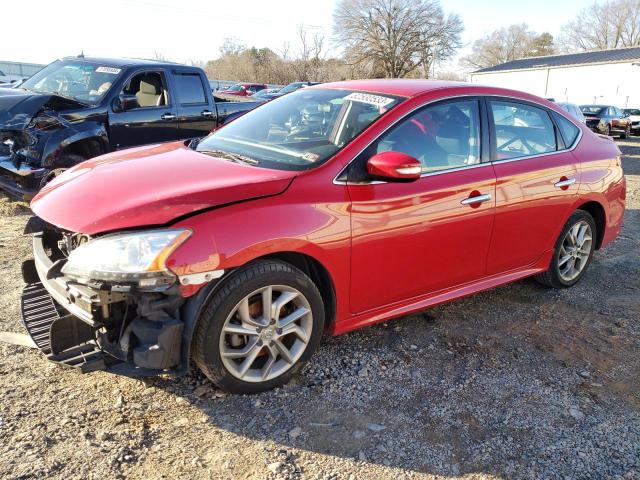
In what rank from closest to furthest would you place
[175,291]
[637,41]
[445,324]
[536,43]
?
[175,291] < [445,324] < [637,41] < [536,43]

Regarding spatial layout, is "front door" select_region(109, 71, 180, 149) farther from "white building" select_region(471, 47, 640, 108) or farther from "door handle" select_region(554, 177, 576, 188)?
"white building" select_region(471, 47, 640, 108)

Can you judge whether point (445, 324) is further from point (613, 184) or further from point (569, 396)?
point (613, 184)

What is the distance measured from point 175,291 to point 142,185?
0.71 metres

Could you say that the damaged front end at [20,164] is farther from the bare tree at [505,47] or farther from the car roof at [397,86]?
the bare tree at [505,47]

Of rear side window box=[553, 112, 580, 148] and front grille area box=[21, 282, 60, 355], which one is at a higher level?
rear side window box=[553, 112, 580, 148]

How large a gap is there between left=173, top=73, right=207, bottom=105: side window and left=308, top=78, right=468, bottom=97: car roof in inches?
159

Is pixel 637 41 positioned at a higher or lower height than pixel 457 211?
higher

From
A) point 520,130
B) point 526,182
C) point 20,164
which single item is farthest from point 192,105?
point 526,182

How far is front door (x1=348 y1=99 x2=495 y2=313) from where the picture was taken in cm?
317

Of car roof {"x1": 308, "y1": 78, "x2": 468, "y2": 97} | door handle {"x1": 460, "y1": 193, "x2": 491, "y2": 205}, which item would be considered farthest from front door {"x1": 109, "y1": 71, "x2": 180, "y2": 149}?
door handle {"x1": 460, "y1": 193, "x2": 491, "y2": 205}

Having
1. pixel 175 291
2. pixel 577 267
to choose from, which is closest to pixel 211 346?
pixel 175 291

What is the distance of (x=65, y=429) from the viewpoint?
103 inches

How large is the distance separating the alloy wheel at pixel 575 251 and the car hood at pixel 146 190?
2.81 m

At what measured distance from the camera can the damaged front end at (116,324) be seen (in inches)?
100
